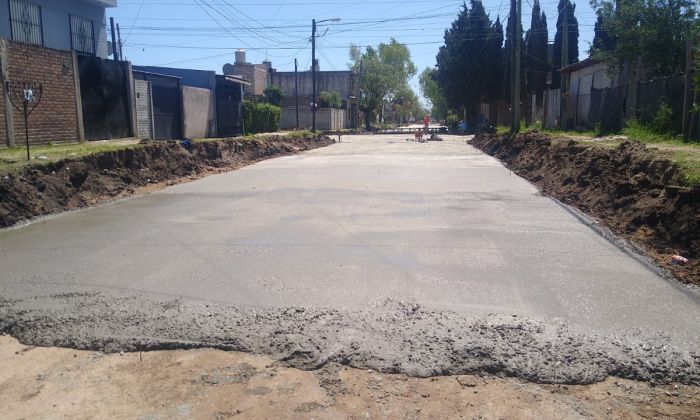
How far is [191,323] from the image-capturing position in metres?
5.35

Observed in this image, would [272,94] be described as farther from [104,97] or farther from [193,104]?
[104,97]

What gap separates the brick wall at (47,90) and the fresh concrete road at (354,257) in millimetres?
6383

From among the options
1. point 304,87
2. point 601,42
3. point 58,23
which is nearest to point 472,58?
point 601,42

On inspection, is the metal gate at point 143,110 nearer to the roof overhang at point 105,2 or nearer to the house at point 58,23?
the house at point 58,23

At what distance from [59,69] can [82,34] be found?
8.20 metres

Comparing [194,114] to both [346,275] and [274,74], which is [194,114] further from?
[274,74]

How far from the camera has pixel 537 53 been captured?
57031 millimetres

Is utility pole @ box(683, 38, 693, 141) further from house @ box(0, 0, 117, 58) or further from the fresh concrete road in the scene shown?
house @ box(0, 0, 117, 58)

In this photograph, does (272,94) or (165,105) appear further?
(272,94)

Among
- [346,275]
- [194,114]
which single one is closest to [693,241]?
[346,275]

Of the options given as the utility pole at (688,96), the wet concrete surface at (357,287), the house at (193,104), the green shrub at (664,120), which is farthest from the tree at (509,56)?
the wet concrete surface at (357,287)

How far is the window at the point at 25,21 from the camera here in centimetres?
2228

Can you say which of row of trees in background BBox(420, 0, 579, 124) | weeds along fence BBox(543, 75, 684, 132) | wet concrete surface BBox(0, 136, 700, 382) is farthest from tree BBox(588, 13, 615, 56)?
wet concrete surface BBox(0, 136, 700, 382)

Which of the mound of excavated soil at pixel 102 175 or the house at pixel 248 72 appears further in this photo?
the house at pixel 248 72
